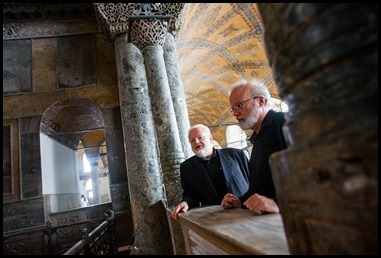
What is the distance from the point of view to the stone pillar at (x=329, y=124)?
1.59ft

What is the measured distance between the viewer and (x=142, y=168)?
4.50 metres

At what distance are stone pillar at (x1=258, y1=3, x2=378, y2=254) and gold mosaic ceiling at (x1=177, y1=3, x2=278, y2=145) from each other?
26.3ft

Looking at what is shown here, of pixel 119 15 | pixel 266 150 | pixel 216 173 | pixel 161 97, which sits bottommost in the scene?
pixel 216 173

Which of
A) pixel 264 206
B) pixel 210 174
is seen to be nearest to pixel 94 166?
pixel 210 174

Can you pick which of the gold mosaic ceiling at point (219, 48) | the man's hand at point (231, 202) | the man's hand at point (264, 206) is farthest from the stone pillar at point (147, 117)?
the gold mosaic ceiling at point (219, 48)

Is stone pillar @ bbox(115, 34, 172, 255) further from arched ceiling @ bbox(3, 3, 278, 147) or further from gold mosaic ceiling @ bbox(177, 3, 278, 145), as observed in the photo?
gold mosaic ceiling @ bbox(177, 3, 278, 145)

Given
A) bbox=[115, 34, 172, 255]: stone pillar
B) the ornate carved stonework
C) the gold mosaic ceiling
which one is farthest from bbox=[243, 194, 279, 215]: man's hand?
the gold mosaic ceiling

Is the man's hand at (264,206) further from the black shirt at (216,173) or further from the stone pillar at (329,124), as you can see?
the black shirt at (216,173)

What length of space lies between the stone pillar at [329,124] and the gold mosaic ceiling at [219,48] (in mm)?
8015

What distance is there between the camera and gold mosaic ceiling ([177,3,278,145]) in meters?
9.61

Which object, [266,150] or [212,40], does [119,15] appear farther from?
[212,40]

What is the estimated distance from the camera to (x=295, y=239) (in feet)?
2.19

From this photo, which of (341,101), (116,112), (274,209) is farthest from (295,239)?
(116,112)

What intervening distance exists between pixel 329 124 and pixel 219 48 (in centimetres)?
1189
